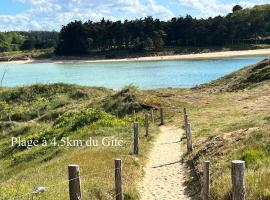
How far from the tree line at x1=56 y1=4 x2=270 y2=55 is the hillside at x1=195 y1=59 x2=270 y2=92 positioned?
100299mm

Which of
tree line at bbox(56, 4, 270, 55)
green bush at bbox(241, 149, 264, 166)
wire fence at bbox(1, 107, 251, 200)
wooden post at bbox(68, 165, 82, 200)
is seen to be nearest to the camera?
wire fence at bbox(1, 107, 251, 200)

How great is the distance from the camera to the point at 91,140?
24.7 metres

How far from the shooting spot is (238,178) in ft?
29.4

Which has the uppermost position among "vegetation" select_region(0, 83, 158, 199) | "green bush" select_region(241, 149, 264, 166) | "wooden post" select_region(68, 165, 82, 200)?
"wooden post" select_region(68, 165, 82, 200)

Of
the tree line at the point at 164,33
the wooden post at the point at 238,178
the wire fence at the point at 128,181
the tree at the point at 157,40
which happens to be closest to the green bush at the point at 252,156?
the wire fence at the point at 128,181

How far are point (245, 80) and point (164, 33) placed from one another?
114 metres

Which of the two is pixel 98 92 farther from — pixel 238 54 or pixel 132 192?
pixel 238 54

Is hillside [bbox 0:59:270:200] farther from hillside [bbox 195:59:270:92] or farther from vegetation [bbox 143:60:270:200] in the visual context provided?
hillside [bbox 195:59:270:92]

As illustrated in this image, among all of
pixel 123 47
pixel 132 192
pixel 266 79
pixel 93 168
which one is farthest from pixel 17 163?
pixel 123 47

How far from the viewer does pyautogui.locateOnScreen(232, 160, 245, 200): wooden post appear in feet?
28.9

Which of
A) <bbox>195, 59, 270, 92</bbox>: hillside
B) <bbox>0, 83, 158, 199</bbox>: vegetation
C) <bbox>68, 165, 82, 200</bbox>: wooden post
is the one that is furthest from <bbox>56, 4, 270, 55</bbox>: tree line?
<bbox>68, 165, 82, 200</bbox>: wooden post

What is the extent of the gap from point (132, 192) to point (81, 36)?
15534 cm

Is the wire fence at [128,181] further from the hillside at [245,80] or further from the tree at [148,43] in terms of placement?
the tree at [148,43]

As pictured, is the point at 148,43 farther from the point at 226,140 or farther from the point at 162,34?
the point at 226,140
